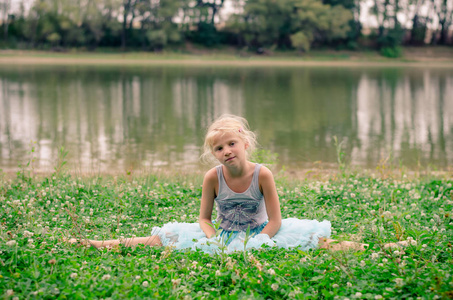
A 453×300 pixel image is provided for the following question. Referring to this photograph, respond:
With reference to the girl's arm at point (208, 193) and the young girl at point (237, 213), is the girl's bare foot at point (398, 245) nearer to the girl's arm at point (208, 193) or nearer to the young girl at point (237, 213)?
the young girl at point (237, 213)

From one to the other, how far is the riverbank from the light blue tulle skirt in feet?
172

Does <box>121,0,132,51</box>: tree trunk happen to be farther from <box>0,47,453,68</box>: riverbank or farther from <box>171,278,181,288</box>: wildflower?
Answer: <box>171,278,181,288</box>: wildflower

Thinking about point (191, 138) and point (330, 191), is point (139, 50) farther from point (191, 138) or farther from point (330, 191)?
point (330, 191)

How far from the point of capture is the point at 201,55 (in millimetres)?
64688

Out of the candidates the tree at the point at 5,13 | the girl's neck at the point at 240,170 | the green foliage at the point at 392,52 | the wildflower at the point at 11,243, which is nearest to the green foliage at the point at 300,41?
the green foliage at the point at 392,52

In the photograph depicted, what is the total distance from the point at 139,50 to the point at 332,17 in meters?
26.4

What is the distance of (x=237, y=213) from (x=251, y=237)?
0.33 m

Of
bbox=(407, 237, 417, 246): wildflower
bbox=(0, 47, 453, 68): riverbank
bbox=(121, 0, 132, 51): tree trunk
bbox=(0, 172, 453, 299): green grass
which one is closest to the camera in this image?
bbox=(0, 172, 453, 299): green grass

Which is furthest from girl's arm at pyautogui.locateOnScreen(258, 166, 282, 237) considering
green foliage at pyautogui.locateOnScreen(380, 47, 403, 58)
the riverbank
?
green foliage at pyautogui.locateOnScreen(380, 47, 403, 58)

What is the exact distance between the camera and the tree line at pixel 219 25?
64.4m

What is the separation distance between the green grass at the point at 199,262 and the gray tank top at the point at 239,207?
1.70 feet

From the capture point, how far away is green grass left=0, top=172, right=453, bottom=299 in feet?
11.8

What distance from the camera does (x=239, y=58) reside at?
210 ft

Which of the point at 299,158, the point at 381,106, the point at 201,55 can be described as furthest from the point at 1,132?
the point at 201,55
